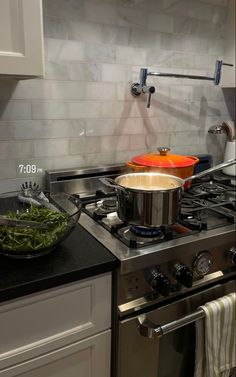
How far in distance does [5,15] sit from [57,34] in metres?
0.38

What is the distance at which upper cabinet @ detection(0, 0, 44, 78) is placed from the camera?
0.87 m

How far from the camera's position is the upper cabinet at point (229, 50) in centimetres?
159

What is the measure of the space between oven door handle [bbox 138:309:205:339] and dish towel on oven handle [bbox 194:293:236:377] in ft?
0.20

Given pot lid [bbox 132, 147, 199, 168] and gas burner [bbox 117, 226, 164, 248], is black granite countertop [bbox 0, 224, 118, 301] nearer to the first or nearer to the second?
gas burner [bbox 117, 226, 164, 248]

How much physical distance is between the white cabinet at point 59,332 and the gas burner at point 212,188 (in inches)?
27.4

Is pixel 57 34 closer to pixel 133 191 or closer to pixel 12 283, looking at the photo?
pixel 133 191

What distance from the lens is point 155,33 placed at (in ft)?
4.74

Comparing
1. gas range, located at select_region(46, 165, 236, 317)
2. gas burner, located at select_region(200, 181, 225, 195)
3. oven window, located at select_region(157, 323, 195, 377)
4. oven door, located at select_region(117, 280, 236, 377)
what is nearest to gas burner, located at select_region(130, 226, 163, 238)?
gas range, located at select_region(46, 165, 236, 317)

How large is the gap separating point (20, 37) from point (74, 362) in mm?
922

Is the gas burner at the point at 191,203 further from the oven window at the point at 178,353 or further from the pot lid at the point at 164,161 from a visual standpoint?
the oven window at the point at 178,353

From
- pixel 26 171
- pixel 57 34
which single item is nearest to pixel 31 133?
pixel 26 171

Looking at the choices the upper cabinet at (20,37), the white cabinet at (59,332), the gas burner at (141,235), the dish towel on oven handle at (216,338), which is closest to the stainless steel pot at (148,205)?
the gas burner at (141,235)

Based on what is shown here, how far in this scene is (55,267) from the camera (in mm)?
814

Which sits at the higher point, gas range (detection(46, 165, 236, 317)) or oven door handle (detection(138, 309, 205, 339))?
gas range (detection(46, 165, 236, 317))
